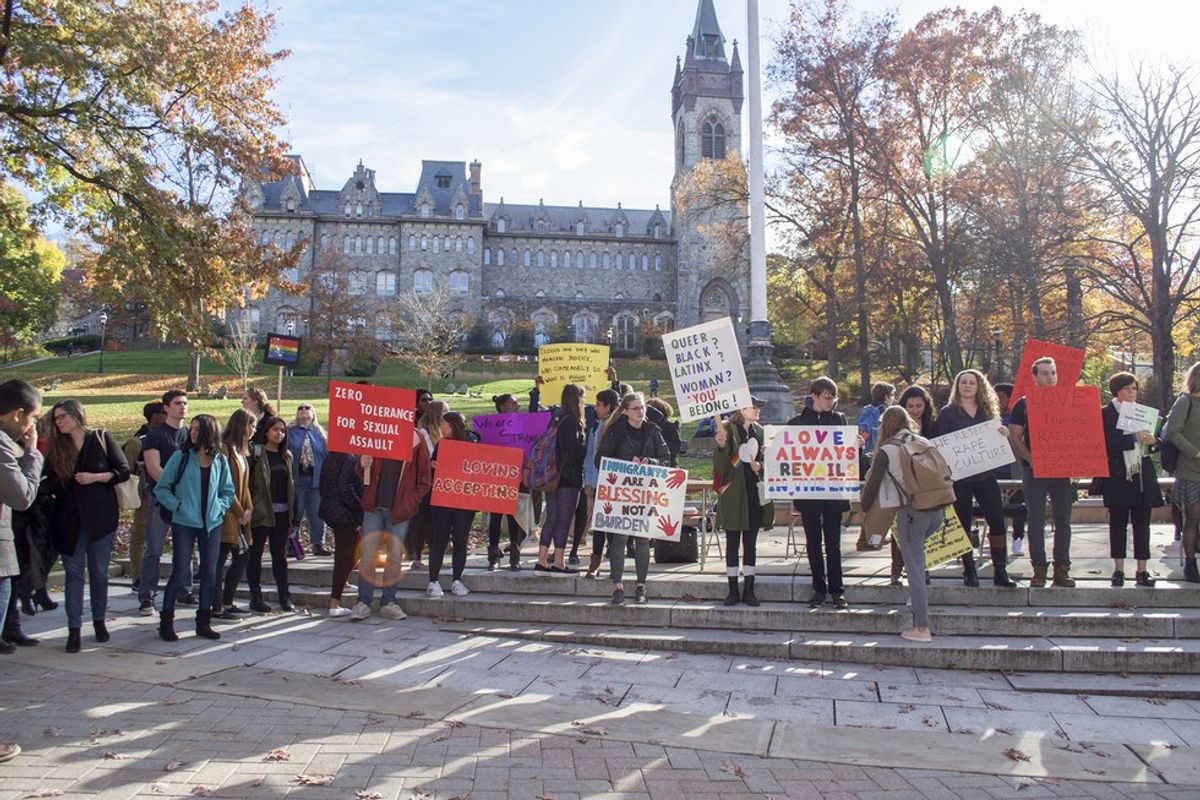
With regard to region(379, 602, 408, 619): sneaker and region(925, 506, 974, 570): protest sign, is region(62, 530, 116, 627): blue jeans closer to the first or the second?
region(379, 602, 408, 619): sneaker

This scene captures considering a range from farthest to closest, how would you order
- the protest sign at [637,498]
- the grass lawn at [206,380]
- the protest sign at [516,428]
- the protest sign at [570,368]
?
the grass lawn at [206,380], the protest sign at [570,368], the protest sign at [516,428], the protest sign at [637,498]

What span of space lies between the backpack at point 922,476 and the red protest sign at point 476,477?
396 centimetres

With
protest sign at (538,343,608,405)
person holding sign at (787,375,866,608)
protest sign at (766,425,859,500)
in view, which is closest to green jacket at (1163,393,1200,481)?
protest sign at (766,425,859,500)

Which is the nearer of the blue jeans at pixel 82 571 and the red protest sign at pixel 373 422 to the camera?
the blue jeans at pixel 82 571

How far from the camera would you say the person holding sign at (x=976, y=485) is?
26.7 feet

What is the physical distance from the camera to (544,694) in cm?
636

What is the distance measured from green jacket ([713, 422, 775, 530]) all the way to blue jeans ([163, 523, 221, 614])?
14.8ft

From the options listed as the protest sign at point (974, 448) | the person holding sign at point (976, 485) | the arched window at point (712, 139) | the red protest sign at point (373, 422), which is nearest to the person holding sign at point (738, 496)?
the protest sign at point (974, 448)

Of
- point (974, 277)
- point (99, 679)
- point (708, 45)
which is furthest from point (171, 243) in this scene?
point (708, 45)

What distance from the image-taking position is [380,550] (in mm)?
8828

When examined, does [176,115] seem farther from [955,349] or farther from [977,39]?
[977,39]

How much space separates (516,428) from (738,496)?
3.20m

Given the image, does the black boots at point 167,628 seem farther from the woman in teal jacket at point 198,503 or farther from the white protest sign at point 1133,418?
the white protest sign at point 1133,418

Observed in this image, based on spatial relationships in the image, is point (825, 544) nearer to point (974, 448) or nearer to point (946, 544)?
point (946, 544)
